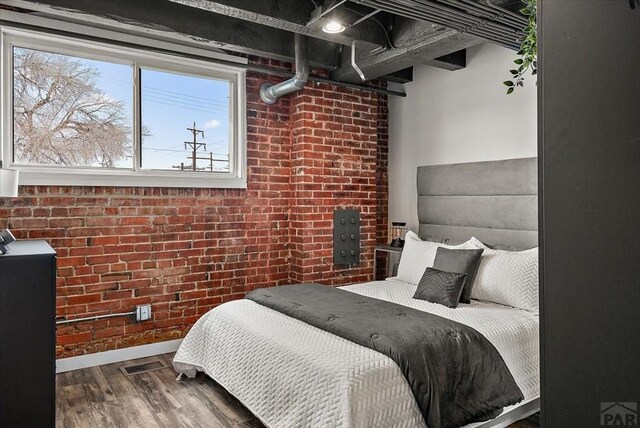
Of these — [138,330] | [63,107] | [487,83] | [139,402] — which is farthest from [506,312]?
[63,107]

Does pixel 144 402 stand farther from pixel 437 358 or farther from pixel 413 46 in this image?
pixel 413 46

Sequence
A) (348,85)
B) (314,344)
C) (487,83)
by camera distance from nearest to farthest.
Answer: (314,344) → (487,83) → (348,85)

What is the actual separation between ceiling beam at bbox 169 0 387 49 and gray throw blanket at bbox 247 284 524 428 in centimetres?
192

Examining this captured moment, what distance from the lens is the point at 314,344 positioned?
2.40m

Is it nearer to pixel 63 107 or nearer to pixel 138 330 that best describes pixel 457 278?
pixel 138 330

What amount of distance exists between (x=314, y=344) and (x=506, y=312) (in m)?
1.36

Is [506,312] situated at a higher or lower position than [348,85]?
lower

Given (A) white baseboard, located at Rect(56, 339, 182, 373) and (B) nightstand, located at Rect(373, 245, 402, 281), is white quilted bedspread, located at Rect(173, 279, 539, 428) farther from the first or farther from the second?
(B) nightstand, located at Rect(373, 245, 402, 281)

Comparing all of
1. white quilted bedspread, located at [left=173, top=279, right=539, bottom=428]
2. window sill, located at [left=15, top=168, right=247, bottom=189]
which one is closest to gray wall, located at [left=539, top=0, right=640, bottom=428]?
white quilted bedspread, located at [left=173, top=279, right=539, bottom=428]

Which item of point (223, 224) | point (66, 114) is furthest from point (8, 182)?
point (223, 224)

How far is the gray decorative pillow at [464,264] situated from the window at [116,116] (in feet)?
6.69

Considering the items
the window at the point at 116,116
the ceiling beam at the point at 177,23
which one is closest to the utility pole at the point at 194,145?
the window at the point at 116,116

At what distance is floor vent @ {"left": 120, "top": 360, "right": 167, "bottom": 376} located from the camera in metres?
3.44

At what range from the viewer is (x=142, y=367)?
3.53 meters
